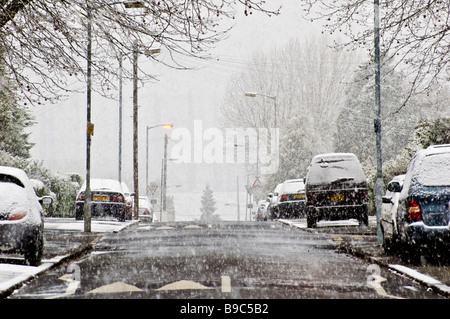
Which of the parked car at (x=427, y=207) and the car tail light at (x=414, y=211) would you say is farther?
the car tail light at (x=414, y=211)

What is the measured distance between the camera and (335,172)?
20797 mm

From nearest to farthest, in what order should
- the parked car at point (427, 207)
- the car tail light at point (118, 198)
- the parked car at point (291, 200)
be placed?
the parked car at point (427, 207), the car tail light at point (118, 198), the parked car at point (291, 200)

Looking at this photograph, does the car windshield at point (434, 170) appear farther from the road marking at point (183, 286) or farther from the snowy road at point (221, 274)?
the road marking at point (183, 286)

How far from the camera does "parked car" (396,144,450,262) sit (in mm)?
10383

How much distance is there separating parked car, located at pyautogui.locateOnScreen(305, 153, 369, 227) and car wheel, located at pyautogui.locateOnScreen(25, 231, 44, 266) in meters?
10.9

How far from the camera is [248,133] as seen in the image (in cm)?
5762

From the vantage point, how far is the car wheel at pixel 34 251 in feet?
35.7

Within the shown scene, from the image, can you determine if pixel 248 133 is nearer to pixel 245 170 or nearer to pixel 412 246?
pixel 245 170


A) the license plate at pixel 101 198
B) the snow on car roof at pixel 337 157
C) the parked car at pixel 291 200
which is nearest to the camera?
the snow on car roof at pixel 337 157

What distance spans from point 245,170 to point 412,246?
51543 mm

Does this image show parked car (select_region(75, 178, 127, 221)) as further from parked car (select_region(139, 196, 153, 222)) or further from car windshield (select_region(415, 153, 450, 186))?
car windshield (select_region(415, 153, 450, 186))

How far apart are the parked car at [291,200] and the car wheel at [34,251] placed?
18066mm

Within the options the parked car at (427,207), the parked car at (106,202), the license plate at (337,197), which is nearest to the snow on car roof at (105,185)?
the parked car at (106,202)
